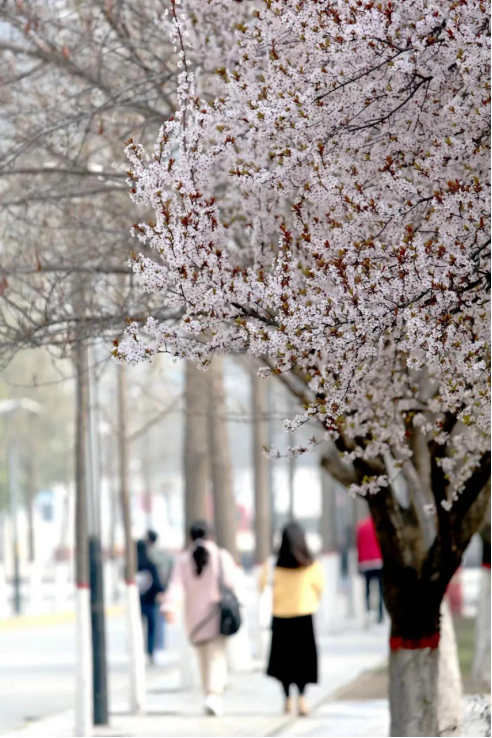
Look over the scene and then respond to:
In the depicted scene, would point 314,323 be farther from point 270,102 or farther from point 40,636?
point 40,636

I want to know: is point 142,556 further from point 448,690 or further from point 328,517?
point 328,517

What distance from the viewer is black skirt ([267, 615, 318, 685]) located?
13.2 m

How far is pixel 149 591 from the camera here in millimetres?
19000

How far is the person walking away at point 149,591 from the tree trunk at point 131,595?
2.57 m

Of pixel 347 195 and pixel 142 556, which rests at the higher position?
pixel 347 195

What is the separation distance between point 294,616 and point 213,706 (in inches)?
42.0

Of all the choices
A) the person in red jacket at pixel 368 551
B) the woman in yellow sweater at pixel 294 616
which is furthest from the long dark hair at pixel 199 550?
the person in red jacket at pixel 368 551

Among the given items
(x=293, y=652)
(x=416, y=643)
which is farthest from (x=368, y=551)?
(x=416, y=643)

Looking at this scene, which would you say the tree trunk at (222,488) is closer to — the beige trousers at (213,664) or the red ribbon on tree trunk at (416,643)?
the beige trousers at (213,664)

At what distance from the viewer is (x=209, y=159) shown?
253 inches

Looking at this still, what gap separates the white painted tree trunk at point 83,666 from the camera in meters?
12.1

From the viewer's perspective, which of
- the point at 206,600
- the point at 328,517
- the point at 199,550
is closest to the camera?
the point at 206,600

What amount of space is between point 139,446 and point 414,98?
6200 centimetres

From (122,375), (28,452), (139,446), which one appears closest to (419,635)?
(122,375)
